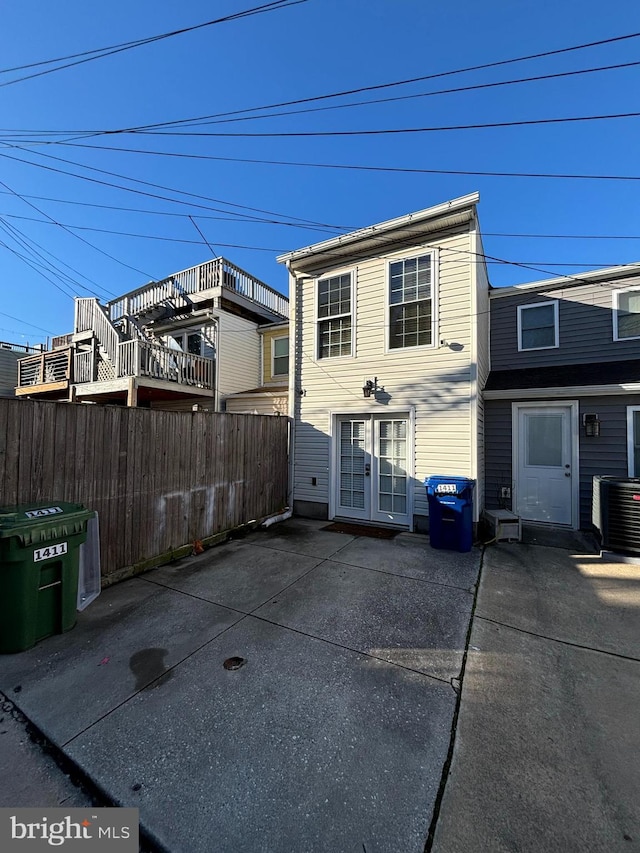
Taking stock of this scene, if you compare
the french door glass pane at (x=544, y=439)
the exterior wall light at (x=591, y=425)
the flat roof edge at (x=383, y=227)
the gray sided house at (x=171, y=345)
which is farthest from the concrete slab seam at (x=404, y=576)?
the gray sided house at (x=171, y=345)

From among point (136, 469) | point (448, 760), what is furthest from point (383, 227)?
point (448, 760)

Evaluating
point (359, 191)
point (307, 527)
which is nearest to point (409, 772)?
point (307, 527)

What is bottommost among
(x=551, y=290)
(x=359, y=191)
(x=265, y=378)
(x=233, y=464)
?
(x=233, y=464)

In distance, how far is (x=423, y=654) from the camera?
8.74 feet

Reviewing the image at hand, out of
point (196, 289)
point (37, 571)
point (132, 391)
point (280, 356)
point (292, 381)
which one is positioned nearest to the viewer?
point (37, 571)

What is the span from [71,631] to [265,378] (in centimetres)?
934

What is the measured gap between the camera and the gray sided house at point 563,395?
19.5ft

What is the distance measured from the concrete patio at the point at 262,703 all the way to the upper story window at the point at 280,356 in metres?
8.19

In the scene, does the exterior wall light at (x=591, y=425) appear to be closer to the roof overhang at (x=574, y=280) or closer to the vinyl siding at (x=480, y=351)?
the vinyl siding at (x=480, y=351)

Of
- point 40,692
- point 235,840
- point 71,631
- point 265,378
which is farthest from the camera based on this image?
point 265,378

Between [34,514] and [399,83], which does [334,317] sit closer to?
[399,83]

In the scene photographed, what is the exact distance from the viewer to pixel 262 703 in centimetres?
216

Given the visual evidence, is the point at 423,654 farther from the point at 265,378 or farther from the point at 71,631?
the point at 265,378

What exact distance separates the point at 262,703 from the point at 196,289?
437 inches
